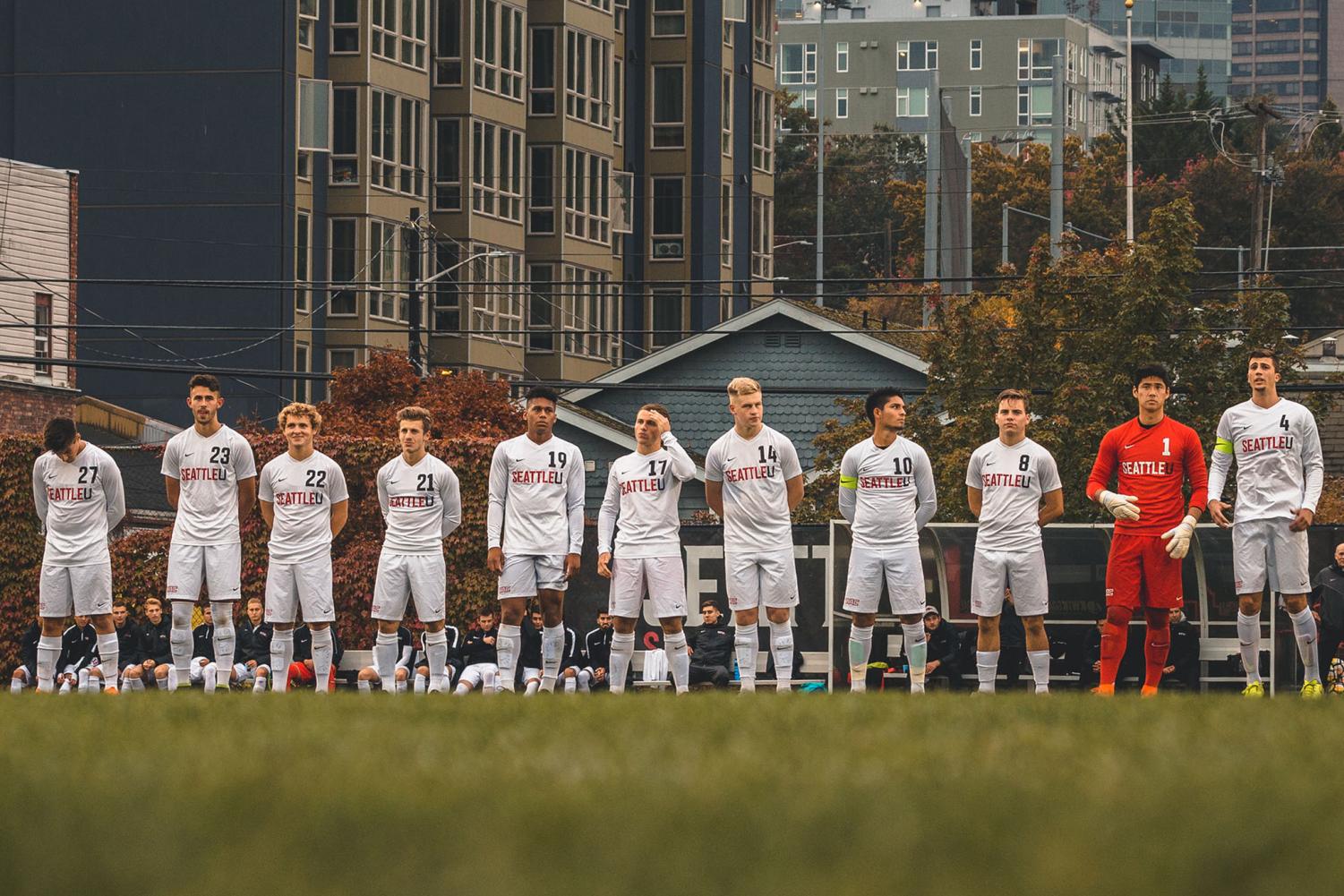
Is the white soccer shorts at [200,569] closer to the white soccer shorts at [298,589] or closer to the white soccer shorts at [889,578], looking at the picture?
the white soccer shorts at [298,589]

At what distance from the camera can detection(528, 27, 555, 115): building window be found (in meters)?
63.8

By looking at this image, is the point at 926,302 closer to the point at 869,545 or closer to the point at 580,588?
the point at 580,588

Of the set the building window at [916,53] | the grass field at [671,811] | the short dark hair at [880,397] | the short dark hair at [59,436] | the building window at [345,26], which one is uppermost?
the building window at [916,53]

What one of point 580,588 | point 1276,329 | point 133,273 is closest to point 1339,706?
point 580,588

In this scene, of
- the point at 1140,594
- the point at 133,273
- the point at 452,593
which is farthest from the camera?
the point at 133,273

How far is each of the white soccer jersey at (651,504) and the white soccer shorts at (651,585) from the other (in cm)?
6

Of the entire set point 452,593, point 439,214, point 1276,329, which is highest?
point 439,214

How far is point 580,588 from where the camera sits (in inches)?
870

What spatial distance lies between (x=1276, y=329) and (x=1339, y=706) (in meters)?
26.3

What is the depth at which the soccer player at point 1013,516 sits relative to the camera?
51.2ft

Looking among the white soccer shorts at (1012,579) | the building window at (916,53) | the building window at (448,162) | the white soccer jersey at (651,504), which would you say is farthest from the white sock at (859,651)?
the building window at (916,53)

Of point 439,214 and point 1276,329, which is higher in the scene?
point 439,214

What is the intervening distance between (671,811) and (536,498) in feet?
41.1

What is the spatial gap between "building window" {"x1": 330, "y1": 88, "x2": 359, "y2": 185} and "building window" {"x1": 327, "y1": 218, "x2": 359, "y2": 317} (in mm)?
1184
